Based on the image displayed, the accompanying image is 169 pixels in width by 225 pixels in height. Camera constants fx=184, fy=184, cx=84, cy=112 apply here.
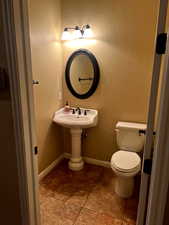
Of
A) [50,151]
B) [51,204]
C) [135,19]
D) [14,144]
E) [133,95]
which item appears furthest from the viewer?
[50,151]

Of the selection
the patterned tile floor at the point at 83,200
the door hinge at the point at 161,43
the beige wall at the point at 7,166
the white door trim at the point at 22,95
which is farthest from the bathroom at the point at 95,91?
the door hinge at the point at 161,43

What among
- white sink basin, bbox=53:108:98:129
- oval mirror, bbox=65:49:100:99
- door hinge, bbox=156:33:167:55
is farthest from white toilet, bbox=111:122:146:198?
door hinge, bbox=156:33:167:55

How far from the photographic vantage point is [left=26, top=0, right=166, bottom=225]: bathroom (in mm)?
2084

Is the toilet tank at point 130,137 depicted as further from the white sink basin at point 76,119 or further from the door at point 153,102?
the door at point 153,102

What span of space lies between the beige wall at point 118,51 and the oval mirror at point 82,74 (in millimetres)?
74

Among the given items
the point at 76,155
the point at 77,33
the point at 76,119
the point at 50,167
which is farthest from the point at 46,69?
the point at 50,167

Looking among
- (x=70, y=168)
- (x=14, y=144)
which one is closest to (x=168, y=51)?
(x=14, y=144)

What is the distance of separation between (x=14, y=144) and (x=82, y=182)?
5.19 feet

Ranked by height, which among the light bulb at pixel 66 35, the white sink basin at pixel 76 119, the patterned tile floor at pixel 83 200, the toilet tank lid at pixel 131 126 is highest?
the light bulb at pixel 66 35

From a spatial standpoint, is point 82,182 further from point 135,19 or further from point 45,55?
point 135,19

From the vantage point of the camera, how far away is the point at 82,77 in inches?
107

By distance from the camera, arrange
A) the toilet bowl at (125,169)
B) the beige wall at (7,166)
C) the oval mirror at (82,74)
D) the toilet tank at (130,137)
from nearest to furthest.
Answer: the beige wall at (7,166), the toilet bowl at (125,169), the toilet tank at (130,137), the oval mirror at (82,74)

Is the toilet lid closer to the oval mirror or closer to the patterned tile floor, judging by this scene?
the patterned tile floor

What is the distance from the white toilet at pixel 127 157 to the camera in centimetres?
204
